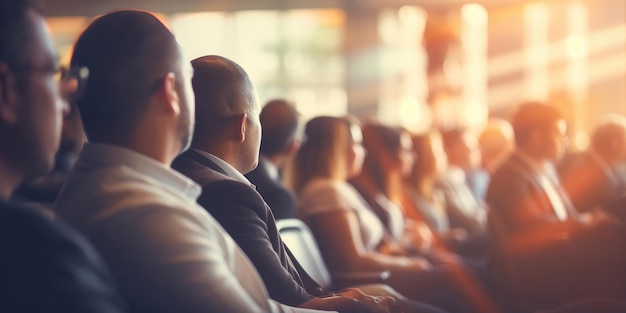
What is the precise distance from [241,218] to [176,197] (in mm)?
416

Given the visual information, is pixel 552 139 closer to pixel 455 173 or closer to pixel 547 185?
pixel 547 185

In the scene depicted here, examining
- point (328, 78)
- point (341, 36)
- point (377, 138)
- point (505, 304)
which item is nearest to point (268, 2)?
point (341, 36)

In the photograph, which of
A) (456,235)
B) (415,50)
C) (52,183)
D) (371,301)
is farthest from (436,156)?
(415,50)

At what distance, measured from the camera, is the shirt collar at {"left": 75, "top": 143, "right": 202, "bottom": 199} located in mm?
1300

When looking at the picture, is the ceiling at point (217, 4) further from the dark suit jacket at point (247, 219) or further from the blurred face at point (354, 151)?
the dark suit jacket at point (247, 219)

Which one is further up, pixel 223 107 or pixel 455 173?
pixel 223 107

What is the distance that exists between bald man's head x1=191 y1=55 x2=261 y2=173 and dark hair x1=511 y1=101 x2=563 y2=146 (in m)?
2.35

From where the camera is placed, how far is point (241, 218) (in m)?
1.67

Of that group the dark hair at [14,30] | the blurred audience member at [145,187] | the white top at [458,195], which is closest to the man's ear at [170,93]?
the blurred audience member at [145,187]

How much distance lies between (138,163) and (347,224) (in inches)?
88.9

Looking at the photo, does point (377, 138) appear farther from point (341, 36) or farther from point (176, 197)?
point (341, 36)

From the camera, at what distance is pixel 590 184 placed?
15.4 feet

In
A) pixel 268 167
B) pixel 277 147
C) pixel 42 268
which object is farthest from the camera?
pixel 277 147

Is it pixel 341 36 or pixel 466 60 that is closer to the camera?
pixel 341 36
